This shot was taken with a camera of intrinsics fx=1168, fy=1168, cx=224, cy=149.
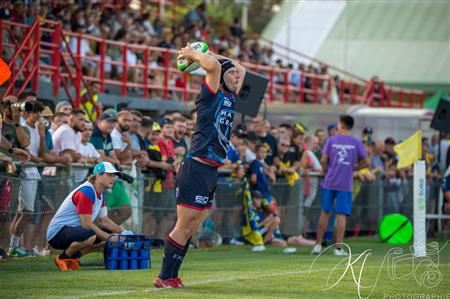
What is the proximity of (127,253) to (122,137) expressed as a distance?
436cm

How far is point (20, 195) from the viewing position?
566 inches

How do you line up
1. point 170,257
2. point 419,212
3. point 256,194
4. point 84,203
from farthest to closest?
point 256,194 < point 419,212 < point 84,203 < point 170,257

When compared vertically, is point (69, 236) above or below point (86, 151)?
below

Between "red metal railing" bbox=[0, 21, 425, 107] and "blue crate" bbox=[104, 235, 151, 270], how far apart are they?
6.05 metres

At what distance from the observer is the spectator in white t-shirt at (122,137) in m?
17.2

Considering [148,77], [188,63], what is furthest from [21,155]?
[148,77]

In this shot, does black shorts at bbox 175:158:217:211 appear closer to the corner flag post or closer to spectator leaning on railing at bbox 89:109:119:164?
the corner flag post

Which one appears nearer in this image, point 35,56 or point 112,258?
point 112,258

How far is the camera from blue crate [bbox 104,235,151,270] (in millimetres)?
13255

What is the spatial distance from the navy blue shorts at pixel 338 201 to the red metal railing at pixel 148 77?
17.7 ft

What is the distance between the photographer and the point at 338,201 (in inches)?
688
